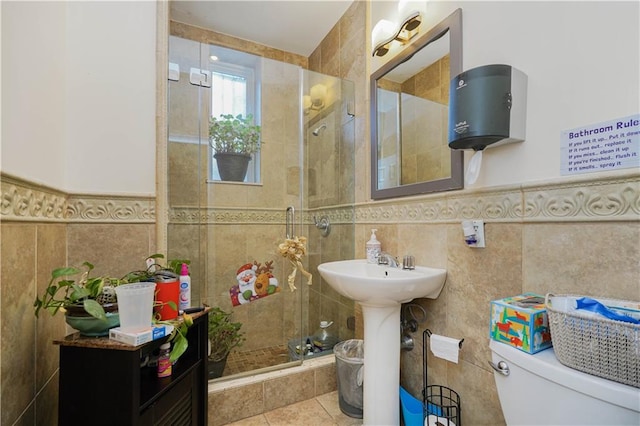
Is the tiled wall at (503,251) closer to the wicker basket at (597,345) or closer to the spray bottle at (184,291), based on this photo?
the wicker basket at (597,345)

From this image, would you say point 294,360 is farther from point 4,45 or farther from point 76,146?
point 4,45

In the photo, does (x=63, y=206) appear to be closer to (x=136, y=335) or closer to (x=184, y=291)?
(x=184, y=291)

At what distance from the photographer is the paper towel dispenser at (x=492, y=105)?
0.97 meters

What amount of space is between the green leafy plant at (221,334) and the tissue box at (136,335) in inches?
31.2

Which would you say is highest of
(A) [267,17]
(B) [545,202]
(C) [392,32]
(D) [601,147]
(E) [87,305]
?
(A) [267,17]

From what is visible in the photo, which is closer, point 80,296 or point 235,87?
point 80,296

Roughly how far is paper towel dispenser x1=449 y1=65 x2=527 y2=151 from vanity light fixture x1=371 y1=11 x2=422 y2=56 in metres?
0.65

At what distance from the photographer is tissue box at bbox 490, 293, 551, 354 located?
729mm

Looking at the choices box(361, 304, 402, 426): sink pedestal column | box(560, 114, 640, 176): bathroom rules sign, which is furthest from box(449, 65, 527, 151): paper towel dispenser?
box(361, 304, 402, 426): sink pedestal column

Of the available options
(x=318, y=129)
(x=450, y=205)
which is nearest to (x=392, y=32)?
(x=318, y=129)

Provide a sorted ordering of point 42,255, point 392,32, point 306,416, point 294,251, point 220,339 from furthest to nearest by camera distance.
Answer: point 294,251
point 220,339
point 392,32
point 306,416
point 42,255

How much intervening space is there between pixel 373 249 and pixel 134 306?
1.17 meters

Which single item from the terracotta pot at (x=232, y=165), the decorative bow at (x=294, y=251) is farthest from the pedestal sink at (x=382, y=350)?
the terracotta pot at (x=232, y=165)

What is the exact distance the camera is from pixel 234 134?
78.6 inches
